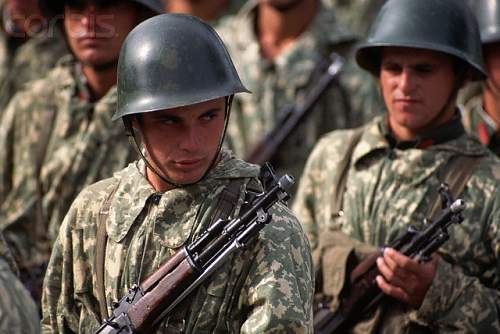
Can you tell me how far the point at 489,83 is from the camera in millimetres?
9492

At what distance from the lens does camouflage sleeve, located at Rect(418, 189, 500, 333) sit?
7535 mm

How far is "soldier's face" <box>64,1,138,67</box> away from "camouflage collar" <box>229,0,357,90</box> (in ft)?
7.15

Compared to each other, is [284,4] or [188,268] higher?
[188,268]

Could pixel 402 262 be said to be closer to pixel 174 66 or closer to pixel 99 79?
pixel 174 66

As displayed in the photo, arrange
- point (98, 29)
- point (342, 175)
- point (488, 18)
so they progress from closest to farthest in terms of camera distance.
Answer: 1. point (342, 175)
2. point (98, 29)
3. point (488, 18)

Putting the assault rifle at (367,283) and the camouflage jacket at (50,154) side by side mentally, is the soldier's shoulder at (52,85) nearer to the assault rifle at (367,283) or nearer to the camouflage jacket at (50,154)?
the camouflage jacket at (50,154)

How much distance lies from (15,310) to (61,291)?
0.89 meters

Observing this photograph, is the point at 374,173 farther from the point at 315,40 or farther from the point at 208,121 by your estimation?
the point at 315,40

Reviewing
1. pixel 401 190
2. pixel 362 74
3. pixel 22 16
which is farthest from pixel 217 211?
pixel 22 16

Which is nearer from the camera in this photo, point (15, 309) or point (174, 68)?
point (15, 309)

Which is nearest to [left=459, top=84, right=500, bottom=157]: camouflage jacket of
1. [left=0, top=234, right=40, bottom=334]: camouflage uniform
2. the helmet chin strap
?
the helmet chin strap

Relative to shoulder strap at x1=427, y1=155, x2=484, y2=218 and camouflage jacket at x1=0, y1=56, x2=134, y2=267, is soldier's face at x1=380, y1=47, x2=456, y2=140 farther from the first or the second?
camouflage jacket at x1=0, y1=56, x2=134, y2=267

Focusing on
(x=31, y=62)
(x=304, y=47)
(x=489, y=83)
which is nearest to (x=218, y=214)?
(x=489, y=83)

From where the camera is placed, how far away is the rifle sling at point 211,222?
6.16 m
